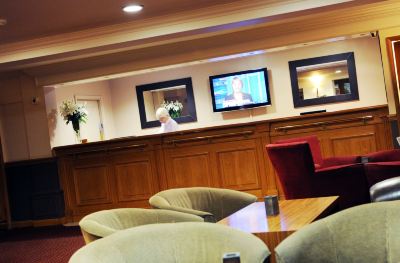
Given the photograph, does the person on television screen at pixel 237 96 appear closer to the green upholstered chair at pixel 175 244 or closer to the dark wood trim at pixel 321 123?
the dark wood trim at pixel 321 123

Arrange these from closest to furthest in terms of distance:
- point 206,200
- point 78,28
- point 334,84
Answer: point 206,200, point 78,28, point 334,84

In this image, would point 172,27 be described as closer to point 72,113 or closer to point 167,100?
point 72,113

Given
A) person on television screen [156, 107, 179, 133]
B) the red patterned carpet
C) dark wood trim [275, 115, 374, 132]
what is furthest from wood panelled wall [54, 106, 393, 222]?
person on television screen [156, 107, 179, 133]

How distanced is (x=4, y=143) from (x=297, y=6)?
528 centimetres

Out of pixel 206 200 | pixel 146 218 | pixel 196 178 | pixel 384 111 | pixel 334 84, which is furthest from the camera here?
pixel 334 84

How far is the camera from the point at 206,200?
13.3 feet

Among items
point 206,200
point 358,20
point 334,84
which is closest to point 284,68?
point 334,84

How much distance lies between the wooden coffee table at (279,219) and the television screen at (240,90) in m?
6.23

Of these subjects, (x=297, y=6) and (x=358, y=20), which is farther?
(x=358, y=20)

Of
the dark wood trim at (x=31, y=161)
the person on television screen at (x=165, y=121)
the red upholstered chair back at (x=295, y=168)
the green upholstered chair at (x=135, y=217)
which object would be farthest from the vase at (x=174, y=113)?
the green upholstered chair at (x=135, y=217)

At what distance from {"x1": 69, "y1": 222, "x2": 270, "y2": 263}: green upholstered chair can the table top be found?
0.77 meters

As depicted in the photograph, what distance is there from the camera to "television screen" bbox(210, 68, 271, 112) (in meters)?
9.99

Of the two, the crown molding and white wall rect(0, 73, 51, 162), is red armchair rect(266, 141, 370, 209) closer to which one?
the crown molding

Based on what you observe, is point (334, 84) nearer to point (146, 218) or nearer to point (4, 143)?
point (4, 143)
